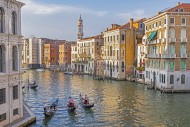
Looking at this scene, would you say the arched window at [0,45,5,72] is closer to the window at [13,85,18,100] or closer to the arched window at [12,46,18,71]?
the arched window at [12,46,18,71]

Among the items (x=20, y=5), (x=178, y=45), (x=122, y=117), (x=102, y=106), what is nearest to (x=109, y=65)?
(x=178, y=45)

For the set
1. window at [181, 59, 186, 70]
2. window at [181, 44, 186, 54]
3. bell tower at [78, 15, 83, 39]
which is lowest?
window at [181, 59, 186, 70]

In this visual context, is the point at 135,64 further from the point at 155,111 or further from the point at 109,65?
the point at 155,111

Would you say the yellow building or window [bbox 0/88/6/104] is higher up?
the yellow building

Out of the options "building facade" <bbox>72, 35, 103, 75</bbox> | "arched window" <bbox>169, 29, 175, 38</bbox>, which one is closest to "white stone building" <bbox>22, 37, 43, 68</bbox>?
"building facade" <bbox>72, 35, 103, 75</bbox>

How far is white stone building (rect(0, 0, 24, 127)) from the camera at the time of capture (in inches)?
590

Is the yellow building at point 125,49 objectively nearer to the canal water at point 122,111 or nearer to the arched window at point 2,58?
the canal water at point 122,111

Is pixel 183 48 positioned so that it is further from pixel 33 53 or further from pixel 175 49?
pixel 33 53

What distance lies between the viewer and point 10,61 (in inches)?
614

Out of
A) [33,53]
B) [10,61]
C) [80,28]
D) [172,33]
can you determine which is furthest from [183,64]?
[33,53]

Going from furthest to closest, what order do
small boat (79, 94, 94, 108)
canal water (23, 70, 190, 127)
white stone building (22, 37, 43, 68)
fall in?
white stone building (22, 37, 43, 68) → small boat (79, 94, 94, 108) → canal water (23, 70, 190, 127)

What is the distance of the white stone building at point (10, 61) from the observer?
1498 centimetres

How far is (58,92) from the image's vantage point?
32781 mm

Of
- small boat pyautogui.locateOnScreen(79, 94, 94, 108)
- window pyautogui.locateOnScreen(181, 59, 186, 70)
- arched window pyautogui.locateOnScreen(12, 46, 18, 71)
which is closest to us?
arched window pyautogui.locateOnScreen(12, 46, 18, 71)
